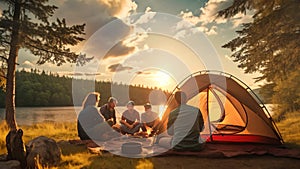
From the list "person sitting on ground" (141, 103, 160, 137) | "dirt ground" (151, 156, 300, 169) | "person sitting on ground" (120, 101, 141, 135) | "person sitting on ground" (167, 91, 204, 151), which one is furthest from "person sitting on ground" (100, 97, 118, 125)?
"dirt ground" (151, 156, 300, 169)

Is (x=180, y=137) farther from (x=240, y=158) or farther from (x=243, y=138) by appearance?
(x=243, y=138)

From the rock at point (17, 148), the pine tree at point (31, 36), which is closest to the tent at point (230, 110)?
the rock at point (17, 148)

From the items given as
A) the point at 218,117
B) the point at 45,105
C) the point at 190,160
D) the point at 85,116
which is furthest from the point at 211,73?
the point at 45,105

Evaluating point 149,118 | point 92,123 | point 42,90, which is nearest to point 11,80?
point 92,123

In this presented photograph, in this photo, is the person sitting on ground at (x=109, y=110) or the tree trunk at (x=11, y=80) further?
the tree trunk at (x=11, y=80)

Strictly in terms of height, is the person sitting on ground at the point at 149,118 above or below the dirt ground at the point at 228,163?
above

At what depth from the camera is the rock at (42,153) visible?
4.64 meters

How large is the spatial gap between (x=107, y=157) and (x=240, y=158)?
2912 mm

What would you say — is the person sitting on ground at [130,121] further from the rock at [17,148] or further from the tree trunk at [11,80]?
the tree trunk at [11,80]

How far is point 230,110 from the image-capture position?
883 cm

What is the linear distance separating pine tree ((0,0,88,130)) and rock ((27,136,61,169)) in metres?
6.12

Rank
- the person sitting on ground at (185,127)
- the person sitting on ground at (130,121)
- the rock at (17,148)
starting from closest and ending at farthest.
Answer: the rock at (17,148), the person sitting on ground at (185,127), the person sitting on ground at (130,121)

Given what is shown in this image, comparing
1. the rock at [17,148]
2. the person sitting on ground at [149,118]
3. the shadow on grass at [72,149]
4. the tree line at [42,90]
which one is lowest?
the shadow on grass at [72,149]

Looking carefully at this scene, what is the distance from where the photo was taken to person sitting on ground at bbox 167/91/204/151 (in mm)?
5895
